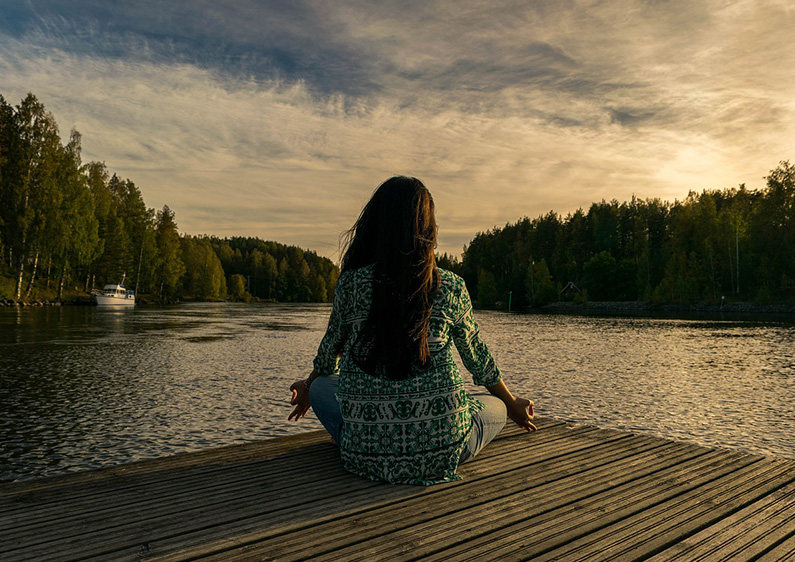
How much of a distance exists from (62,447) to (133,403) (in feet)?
11.2

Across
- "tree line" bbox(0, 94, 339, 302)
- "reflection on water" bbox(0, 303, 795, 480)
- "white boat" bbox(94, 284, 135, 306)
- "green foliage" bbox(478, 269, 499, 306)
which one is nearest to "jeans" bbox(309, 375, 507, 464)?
"reflection on water" bbox(0, 303, 795, 480)

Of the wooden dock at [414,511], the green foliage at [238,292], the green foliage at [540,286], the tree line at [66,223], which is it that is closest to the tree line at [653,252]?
the green foliage at [540,286]

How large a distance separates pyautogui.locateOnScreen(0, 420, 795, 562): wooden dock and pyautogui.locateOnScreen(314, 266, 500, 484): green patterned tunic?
163 millimetres

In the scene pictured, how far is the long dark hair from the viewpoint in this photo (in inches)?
137

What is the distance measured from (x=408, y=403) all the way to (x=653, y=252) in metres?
112

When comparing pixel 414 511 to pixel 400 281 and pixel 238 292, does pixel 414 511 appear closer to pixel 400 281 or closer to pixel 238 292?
pixel 400 281

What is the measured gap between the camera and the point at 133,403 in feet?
38.2

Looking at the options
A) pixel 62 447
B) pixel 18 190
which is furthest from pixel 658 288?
pixel 62 447

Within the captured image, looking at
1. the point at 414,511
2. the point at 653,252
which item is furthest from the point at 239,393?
the point at 653,252

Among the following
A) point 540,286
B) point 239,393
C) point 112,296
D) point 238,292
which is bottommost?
point 239,393

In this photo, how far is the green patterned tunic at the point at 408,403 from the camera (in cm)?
354

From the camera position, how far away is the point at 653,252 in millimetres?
104688

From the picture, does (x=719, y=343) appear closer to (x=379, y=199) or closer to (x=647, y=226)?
(x=379, y=199)

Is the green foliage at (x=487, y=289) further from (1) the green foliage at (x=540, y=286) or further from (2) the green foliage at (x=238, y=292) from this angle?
(2) the green foliage at (x=238, y=292)
